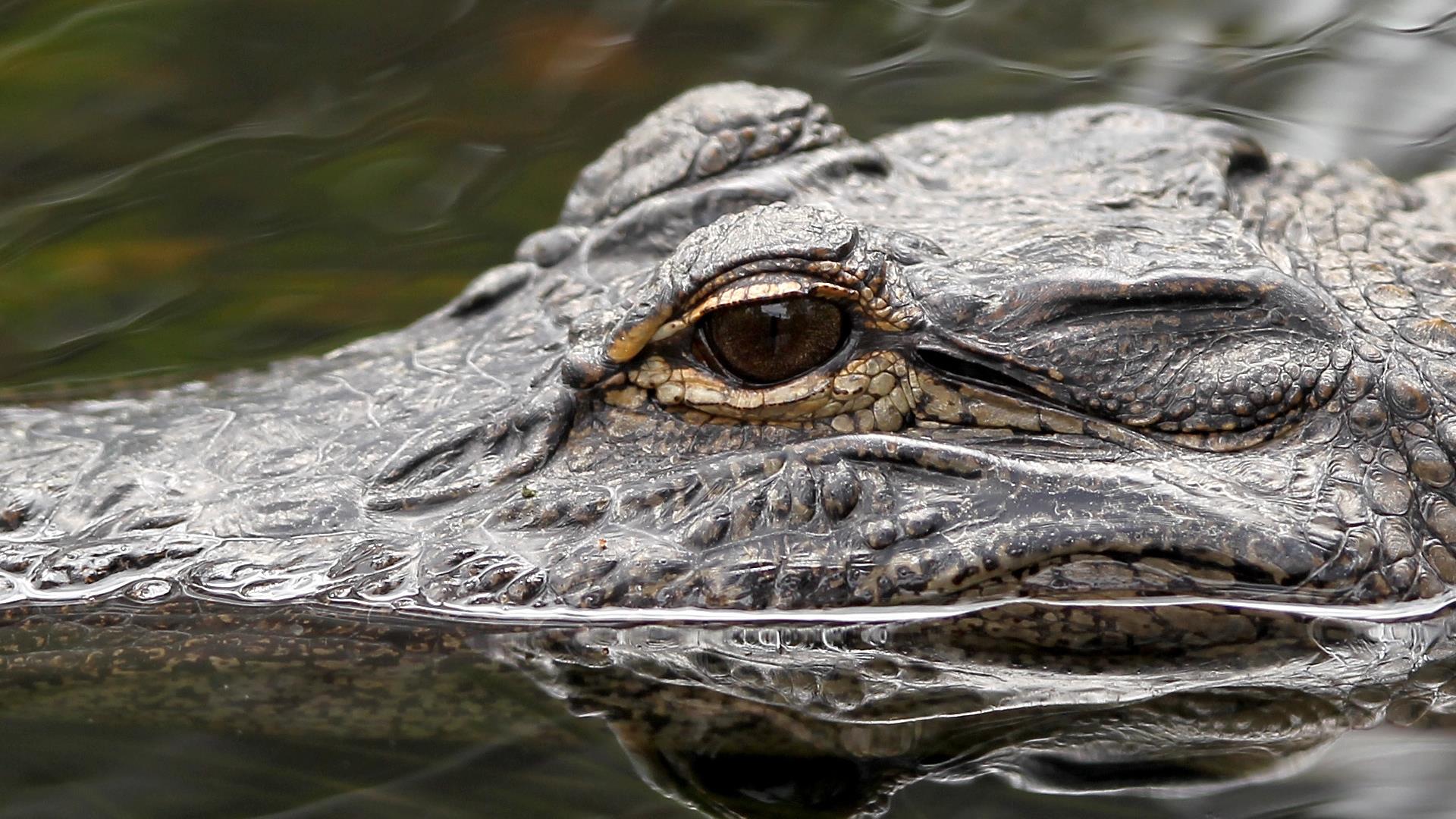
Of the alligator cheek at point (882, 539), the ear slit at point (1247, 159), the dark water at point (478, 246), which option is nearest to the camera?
the dark water at point (478, 246)

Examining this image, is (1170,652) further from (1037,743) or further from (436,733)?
(436,733)

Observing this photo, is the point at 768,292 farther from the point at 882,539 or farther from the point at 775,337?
the point at 882,539

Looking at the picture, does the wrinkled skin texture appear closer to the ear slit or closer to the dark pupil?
the dark pupil

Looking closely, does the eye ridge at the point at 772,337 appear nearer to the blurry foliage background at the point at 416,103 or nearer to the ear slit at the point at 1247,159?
the ear slit at the point at 1247,159

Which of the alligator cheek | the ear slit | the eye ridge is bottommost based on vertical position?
the alligator cheek

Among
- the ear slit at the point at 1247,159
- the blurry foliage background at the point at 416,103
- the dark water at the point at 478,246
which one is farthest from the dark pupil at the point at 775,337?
the blurry foliage background at the point at 416,103

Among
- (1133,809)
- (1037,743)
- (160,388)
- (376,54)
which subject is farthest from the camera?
(376,54)

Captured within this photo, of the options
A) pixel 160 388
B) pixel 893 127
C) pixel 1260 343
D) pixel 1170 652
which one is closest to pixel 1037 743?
pixel 1170 652

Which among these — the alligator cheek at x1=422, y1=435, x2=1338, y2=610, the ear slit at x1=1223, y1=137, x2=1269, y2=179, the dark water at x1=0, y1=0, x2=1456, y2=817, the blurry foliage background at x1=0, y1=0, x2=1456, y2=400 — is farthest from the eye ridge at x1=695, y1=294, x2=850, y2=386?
the blurry foliage background at x1=0, y1=0, x2=1456, y2=400
